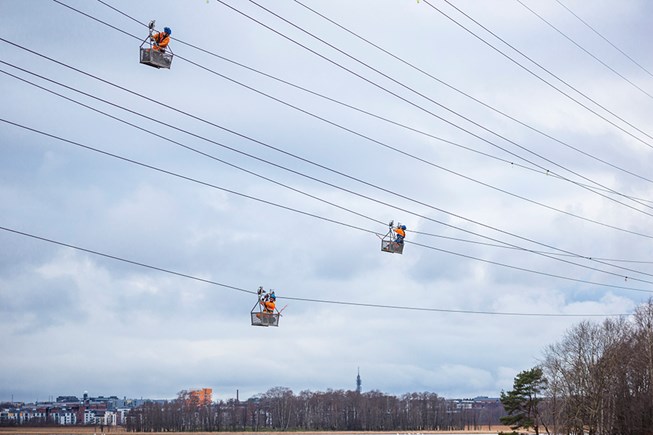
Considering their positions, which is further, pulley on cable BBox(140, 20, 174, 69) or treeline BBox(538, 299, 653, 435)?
treeline BBox(538, 299, 653, 435)

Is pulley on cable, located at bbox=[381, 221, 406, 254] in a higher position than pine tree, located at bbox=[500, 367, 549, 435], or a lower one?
higher

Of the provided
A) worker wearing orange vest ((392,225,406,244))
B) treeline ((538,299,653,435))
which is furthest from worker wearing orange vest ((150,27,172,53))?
treeline ((538,299,653,435))

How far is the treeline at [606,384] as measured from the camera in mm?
131113

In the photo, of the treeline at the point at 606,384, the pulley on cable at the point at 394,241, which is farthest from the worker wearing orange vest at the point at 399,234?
the treeline at the point at 606,384

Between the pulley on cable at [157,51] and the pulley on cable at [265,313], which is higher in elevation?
the pulley on cable at [157,51]

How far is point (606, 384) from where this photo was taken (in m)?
134

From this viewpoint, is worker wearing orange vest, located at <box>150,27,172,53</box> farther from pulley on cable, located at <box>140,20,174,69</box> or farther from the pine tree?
the pine tree

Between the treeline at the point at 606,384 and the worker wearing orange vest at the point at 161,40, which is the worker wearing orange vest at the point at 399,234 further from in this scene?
the treeline at the point at 606,384

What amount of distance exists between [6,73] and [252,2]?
9163 millimetres

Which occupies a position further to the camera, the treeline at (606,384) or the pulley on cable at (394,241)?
the treeline at (606,384)

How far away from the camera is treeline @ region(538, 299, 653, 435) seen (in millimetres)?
131113

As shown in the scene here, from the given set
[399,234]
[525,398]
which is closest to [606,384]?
[525,398]

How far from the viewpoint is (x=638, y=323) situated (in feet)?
462

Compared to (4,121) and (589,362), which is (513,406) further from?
(4,121)
